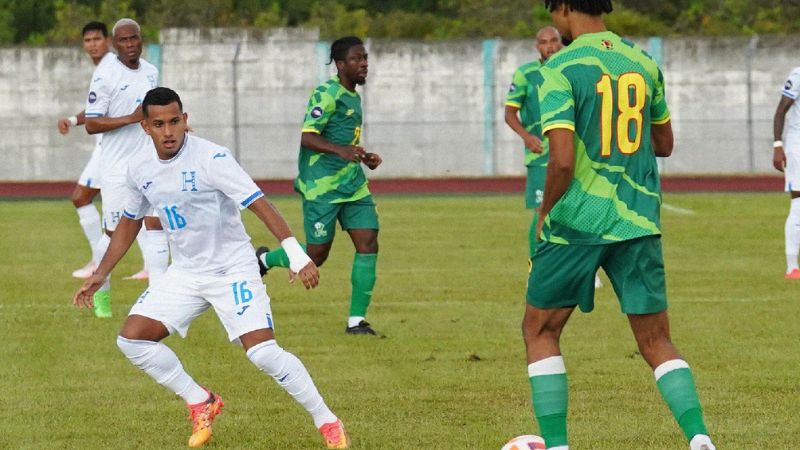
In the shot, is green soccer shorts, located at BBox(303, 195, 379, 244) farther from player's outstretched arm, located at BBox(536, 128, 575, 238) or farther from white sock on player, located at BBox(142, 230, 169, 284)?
player's outstretched arm, located at BBox(536, 128, 575, 238)

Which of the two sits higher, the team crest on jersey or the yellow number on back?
the yellow number on back

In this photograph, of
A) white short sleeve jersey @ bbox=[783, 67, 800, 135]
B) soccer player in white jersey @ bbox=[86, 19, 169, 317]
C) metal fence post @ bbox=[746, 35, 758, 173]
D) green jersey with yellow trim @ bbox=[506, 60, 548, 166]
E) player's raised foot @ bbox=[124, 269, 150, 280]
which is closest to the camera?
A: soccer player in white jersey @ bbox=[86, 19, 169, 317]

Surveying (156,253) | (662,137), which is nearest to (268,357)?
(662,137)

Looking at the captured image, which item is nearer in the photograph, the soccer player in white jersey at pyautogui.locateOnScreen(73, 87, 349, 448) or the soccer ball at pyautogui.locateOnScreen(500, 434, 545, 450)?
the soccer ball at pyautogui.locateOnScreen(500, 434, 545, 450)

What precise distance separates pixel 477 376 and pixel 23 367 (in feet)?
9.32

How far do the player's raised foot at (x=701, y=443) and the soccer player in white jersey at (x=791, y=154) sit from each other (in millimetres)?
8394

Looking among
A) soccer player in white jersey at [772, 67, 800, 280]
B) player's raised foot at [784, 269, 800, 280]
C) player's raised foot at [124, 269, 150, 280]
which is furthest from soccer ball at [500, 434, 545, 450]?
player's raised foot at [124, 269, 150, 280]

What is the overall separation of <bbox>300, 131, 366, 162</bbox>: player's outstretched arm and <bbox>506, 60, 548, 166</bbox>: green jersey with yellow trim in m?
2.77

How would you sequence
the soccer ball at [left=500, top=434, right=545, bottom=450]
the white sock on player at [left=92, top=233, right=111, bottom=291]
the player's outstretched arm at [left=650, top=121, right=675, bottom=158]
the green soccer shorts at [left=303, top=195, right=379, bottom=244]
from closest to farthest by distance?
the player's outstretched arm at [left=650, top=121, right=675, bottom=158] → the soccer ball at [left=500, top=434, right=545, bottom=450] → the green soccer shorts at [left=303, top=195, right=379, bottom=244] → the white sock on player at [left=92, top=233, right=111, bottom=291]

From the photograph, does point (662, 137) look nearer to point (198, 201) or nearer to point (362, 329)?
point (198, 201)

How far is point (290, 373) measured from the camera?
23.8 ft

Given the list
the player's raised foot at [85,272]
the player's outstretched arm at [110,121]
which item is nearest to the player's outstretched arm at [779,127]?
the player's outstretched arm at [110,121]

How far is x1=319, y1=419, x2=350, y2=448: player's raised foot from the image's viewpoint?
7.28 meters

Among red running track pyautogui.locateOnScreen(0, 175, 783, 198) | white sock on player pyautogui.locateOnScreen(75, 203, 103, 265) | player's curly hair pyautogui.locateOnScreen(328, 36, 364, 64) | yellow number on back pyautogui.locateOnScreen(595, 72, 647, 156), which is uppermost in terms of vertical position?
player's curly hair pyautogui.locateOnScreen(328, 36, 364, 64)
